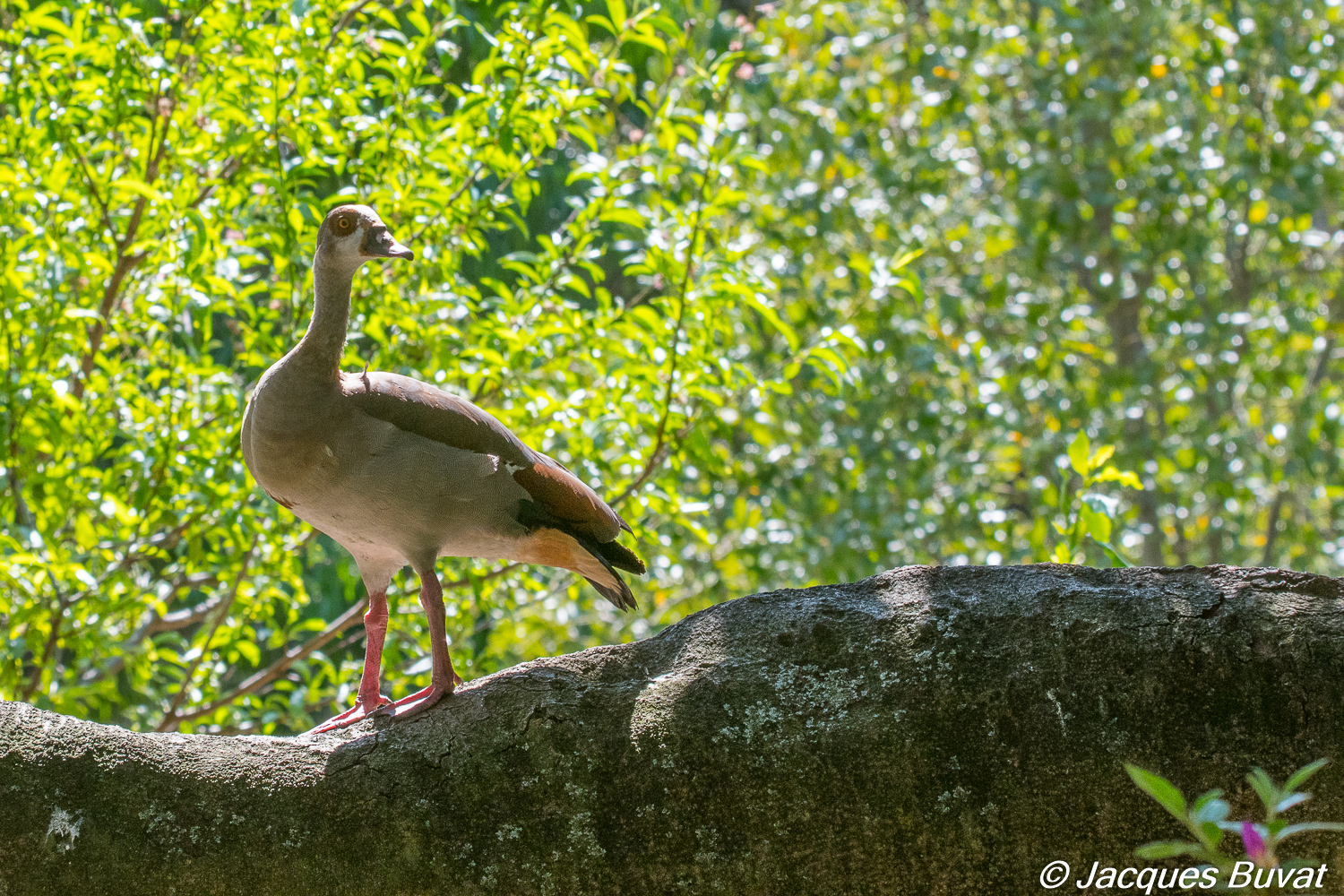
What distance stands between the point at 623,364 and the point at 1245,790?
9.75ft

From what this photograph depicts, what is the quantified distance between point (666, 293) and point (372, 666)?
7.51ft

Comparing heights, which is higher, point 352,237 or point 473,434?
point 352,237

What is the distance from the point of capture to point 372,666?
3141 millimetres

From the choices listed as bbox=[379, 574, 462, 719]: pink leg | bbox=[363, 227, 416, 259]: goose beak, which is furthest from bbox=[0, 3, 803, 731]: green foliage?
bbox=[379, 574, 462, 719]: pink leg

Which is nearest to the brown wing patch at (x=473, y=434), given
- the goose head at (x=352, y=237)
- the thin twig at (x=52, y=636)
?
the goose head at (x=352, y=237)

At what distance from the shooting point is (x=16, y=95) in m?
4.07

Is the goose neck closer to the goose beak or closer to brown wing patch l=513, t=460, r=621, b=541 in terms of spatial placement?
the goose beak

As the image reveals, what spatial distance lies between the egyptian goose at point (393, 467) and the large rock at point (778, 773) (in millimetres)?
410

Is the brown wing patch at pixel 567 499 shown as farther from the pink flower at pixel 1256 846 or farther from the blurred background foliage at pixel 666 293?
the pink flower at pixel 1256 846

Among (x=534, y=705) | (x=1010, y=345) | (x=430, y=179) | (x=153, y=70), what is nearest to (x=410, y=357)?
(x=430, y=179)

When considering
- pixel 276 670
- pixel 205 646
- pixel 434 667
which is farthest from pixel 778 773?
pixel 276 670

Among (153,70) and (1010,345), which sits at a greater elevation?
(1010,345)

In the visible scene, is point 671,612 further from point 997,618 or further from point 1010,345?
point 997,618

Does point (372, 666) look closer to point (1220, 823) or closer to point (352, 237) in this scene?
point (352, 237)
